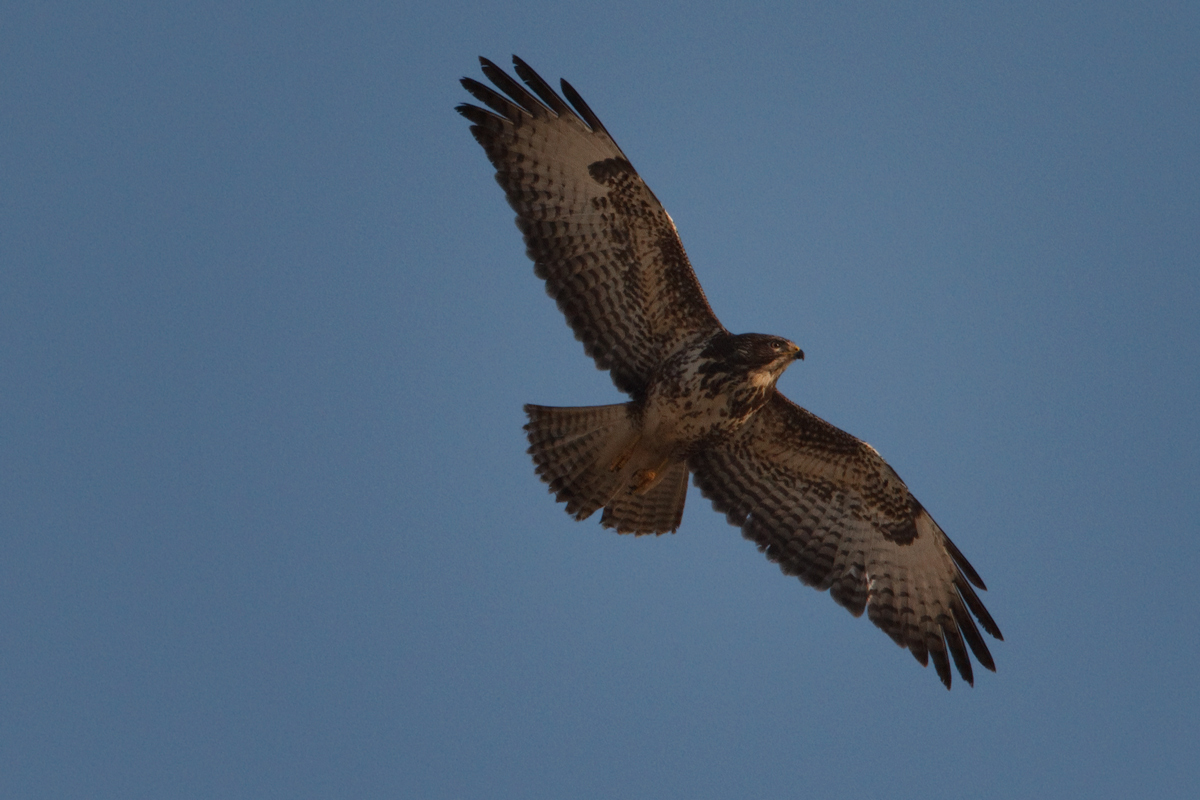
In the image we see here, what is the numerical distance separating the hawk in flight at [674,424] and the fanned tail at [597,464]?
11 mm

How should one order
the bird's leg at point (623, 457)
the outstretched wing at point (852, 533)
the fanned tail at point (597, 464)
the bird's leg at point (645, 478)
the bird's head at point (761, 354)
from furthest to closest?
the outstretched wing at point (852, 533) < the bird's leg at point (645, 478) < the bird's leg at point (623, 457) < the fanned tail at point (597, 464) < the bird's head at point (761, 354)

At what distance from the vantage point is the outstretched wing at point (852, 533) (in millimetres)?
9820

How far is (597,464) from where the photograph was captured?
9406 mm

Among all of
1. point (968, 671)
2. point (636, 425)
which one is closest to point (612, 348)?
point (636, 425)

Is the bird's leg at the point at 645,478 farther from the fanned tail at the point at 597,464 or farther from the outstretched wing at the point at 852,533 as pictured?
the outstretched wing at the point at 852,533

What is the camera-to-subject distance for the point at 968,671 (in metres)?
9.80

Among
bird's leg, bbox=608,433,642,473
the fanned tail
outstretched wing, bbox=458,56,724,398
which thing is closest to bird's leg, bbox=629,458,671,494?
the fanned tail

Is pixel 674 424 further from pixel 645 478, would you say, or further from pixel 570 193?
pixel 570 193

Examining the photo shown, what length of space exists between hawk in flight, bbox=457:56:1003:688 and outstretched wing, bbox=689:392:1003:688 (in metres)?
0.01

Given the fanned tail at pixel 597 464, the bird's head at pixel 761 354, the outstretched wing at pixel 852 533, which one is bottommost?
the fanned tail at pixel 597 464

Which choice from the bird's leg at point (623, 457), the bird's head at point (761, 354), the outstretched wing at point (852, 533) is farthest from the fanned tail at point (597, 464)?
the bird's head at point (761, 354)

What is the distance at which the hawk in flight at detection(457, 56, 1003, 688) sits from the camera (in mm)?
9117

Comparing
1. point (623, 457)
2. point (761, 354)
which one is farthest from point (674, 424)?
point (761, 354)

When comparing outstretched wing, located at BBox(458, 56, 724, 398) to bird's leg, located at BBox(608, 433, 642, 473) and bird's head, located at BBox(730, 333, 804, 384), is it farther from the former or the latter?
bird's leg, located at BBox(608, 433, 642, 473)
